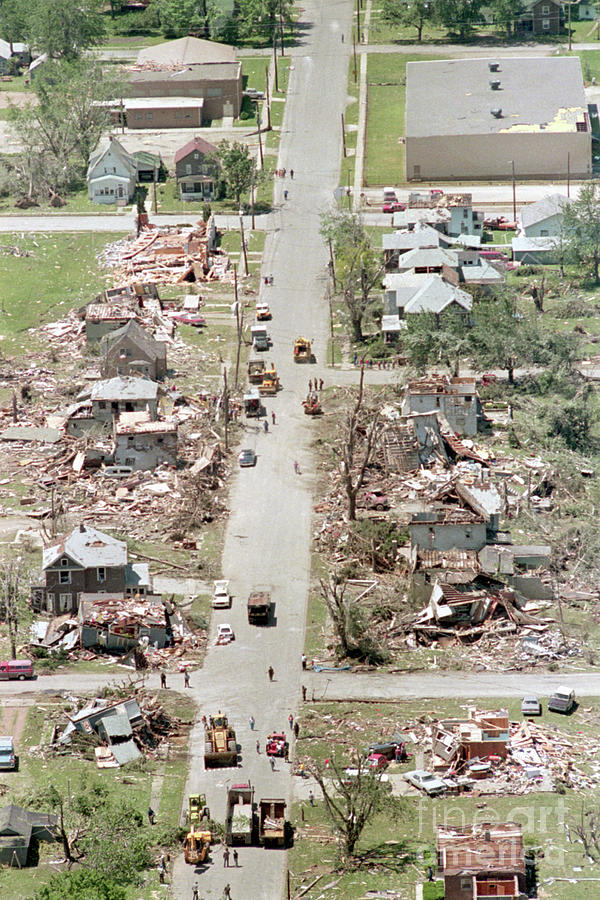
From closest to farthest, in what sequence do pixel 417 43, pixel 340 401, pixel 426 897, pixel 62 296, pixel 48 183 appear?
pixel 426 897 → pixel 340 401 → pixel 62 296 → pixel 48 183 → pixel 417 43

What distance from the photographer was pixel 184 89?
15875 cm

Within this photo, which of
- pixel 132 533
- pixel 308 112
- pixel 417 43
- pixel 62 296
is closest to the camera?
pixel 132 533

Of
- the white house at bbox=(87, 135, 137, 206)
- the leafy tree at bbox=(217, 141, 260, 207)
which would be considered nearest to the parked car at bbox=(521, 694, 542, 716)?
the leafy tree at bbox=(217, 141, 260, 207)

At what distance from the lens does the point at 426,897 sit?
6353cm

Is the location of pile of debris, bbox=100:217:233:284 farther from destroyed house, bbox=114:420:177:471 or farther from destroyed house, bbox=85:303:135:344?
destroyed house, bbox=114:420:177:471

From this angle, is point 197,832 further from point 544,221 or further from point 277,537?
point 544,221

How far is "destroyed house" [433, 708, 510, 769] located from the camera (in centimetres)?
7169

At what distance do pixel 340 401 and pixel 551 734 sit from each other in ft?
127

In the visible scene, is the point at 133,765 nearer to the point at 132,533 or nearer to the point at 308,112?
the point at 132,533

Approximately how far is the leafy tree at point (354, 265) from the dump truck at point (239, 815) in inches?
2036

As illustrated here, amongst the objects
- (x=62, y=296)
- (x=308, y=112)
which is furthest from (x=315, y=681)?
(x=308, y=112)

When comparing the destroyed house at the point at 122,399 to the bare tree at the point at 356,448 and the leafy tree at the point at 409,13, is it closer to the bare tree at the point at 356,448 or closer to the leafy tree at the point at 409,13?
the bare tree at the point at 356,448

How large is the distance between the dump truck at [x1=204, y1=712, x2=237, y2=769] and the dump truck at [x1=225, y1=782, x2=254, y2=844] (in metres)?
2.34

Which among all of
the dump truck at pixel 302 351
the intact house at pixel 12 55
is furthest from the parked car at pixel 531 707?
the intact house at pixel 12 55
